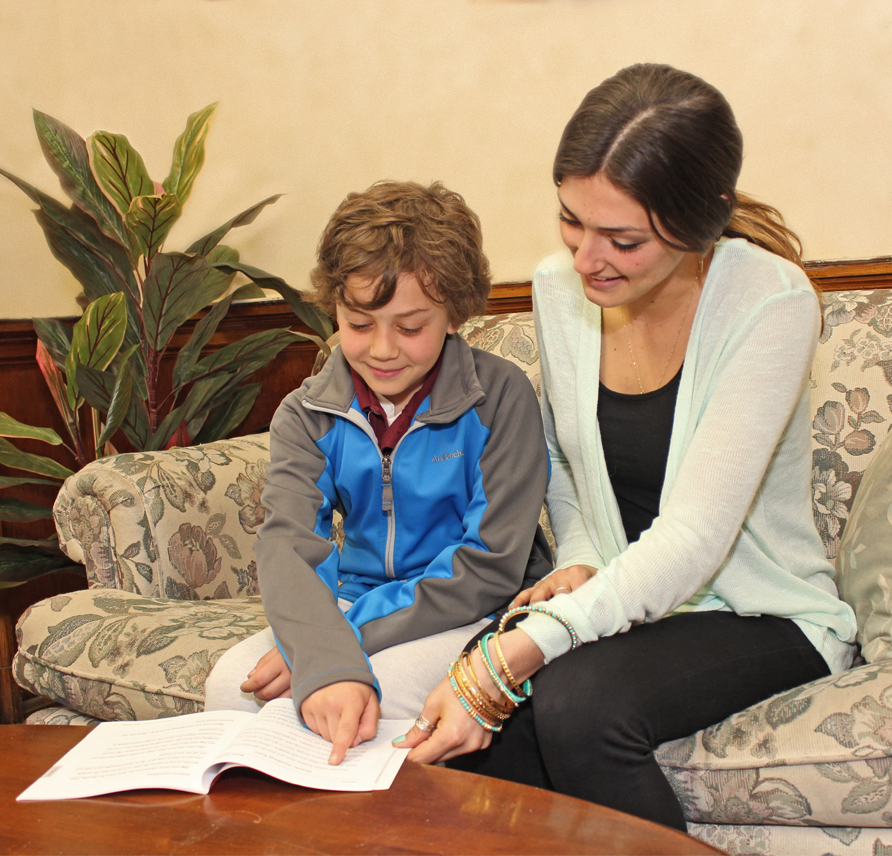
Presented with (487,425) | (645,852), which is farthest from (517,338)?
(645,852)

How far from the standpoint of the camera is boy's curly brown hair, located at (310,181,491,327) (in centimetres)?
111

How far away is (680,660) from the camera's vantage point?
0.96 meters

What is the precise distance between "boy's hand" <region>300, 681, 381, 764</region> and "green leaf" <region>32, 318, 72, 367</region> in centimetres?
159

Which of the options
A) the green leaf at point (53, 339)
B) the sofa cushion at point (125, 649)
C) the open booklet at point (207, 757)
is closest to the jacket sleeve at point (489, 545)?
the open booklet at point (207, 757)

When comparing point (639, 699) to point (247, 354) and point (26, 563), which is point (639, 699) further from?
point (26, 563)

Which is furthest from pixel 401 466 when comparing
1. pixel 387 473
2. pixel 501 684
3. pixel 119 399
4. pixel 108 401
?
pixel 108 401

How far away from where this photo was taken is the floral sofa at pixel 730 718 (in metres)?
0.92

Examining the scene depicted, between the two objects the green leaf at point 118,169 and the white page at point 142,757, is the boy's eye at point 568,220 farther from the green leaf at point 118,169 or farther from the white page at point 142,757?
the green leaf at point 118,169

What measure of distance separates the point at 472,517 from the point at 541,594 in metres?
0.16

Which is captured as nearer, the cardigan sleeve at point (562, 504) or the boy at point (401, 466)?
the boy at point (401, 466)

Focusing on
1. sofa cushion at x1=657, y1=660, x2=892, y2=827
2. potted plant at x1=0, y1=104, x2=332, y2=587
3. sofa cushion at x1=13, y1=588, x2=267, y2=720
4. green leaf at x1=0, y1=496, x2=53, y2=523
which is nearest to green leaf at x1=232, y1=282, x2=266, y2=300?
potted plant at x1=0, y1=104, x2=332, y2=587

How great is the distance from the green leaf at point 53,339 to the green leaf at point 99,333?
0.27 meters

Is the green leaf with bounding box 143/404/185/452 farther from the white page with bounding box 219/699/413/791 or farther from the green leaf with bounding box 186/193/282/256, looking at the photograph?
the white page with bounding box 219/699/413/791

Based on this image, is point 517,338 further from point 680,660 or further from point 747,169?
point 680,660
